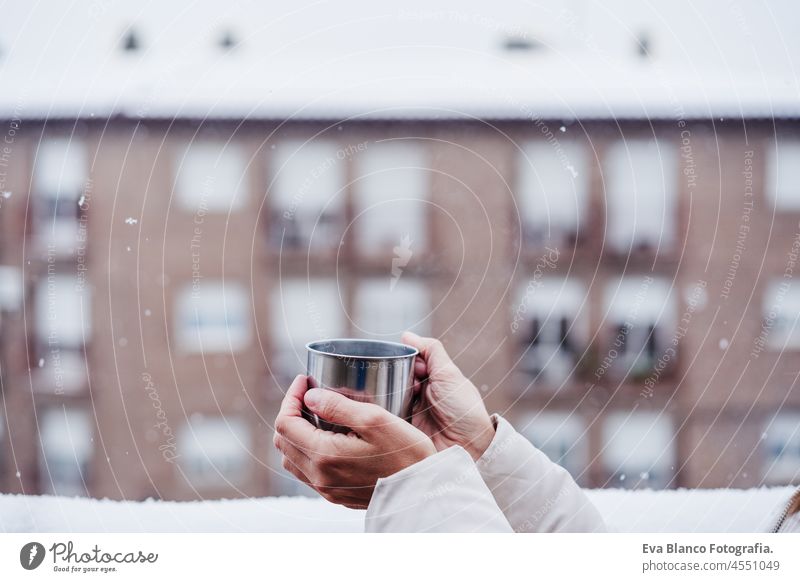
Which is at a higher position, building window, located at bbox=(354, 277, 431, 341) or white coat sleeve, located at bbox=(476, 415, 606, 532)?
building window, located at bbox=(354, 277, 431, 341)

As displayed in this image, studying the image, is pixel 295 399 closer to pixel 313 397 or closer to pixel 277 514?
pixel 313 397

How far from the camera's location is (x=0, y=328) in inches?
28.0

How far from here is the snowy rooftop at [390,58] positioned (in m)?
0.49

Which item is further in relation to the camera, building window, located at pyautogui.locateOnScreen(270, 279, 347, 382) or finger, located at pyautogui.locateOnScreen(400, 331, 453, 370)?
building window, located at pyautogui.locateOnScreen(270, 279, 347, 382)

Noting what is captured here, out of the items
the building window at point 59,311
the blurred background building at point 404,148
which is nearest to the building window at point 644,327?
the blurred background building at point 404,148

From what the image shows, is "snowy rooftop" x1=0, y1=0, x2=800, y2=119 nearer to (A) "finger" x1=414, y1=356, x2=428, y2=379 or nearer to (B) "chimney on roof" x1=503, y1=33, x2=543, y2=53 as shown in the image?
(B) "chimney on roof" x1=503, y1=33, x2=543, y2=53

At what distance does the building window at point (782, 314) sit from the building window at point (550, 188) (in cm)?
20

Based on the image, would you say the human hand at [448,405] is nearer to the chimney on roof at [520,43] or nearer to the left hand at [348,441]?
the left hand at [348,441]

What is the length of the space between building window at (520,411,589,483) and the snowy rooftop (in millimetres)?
634

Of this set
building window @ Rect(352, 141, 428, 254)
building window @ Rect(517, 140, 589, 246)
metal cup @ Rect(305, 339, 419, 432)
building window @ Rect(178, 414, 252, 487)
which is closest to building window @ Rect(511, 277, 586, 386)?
building window @ Rect(517, 140, 589, 246)

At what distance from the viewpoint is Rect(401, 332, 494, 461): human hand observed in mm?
445

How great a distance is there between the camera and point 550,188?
0.66 metres

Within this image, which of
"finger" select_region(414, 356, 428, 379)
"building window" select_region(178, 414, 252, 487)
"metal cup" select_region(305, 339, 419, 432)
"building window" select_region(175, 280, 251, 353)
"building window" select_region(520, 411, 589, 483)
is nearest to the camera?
"metal cup" select_region(305, 339, 419, 432)
